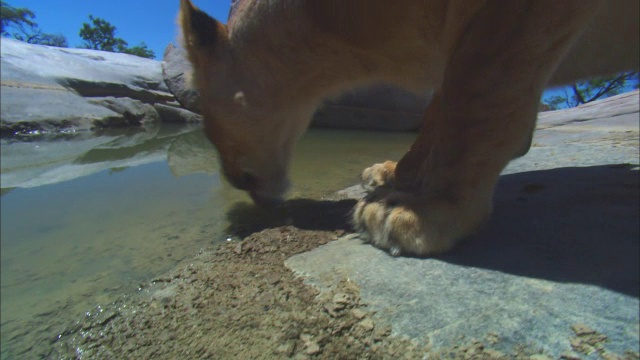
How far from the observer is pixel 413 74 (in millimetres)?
2318

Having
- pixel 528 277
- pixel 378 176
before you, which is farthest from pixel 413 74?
pixel 528 277

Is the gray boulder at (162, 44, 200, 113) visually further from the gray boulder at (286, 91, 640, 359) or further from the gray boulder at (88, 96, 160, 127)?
the gray boulder at (286, 91, 640, 359)

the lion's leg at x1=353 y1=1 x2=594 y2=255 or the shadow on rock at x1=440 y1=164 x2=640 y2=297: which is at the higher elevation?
the lion's leg at x1=353 y1=1 x2=594 y2=255

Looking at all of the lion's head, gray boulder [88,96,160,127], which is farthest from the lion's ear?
gray boulder [88,96,160,127]

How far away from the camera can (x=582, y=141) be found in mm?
3391

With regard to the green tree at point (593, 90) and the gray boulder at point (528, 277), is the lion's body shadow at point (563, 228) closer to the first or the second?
the gray boulder at point (528, 277)

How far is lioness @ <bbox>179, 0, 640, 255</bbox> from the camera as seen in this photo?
1488 mm

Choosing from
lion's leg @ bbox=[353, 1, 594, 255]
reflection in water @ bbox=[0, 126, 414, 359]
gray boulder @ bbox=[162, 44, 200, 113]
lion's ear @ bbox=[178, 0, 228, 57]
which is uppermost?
gray boulder @ bbox=[162, 44, 200, 113]

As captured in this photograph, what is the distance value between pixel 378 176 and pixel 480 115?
1310mm

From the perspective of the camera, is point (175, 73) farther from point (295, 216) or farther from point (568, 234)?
point (568, 234)

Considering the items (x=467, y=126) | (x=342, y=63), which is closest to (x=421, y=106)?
(x=342, y=63)

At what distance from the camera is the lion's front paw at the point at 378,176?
276 cm

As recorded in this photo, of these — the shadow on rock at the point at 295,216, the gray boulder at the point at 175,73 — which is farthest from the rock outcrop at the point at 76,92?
the shadow on rock at the point at 295,216

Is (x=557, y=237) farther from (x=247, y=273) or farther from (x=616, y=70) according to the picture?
(x=616, y=70)
